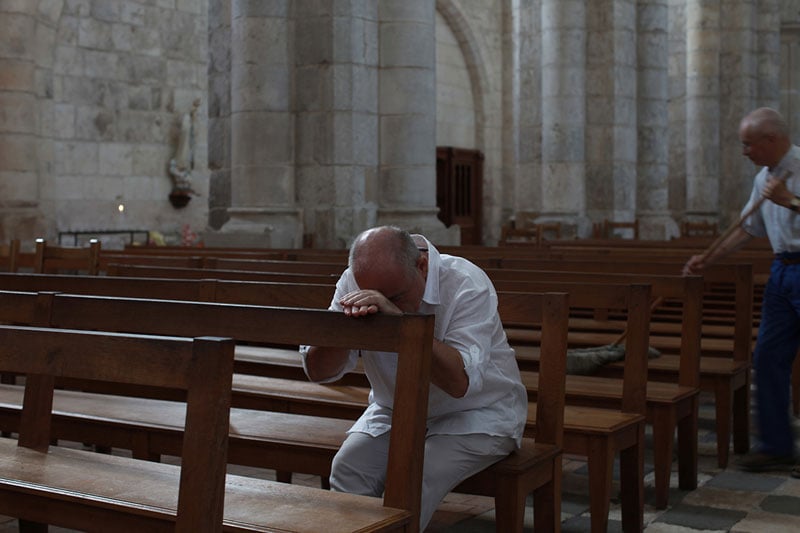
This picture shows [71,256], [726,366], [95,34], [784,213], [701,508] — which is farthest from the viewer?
[95,34]

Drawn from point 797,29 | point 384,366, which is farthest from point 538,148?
point 384,366

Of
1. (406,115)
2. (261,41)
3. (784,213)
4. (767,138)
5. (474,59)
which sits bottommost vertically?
(784,213)

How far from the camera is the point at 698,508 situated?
4.61 meters

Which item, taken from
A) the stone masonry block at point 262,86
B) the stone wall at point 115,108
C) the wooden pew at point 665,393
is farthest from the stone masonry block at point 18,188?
the wooden pew at point 665,393

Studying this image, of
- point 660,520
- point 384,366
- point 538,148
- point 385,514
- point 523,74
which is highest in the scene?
point 523,74

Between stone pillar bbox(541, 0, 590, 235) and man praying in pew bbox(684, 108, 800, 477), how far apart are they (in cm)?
1000

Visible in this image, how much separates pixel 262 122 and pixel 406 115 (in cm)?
137

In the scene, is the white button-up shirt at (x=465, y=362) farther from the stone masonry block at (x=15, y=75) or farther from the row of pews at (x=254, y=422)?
the stone masonry block at (x=15, y=75)

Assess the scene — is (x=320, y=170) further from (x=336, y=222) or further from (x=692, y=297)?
(x=692, y=297)

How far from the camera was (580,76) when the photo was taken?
50.9ft

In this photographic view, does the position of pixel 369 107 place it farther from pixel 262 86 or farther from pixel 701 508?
pixel 701 508

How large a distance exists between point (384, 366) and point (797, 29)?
21.8 m

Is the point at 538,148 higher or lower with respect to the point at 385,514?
higher

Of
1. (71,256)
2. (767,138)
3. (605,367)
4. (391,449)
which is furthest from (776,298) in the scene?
(71,256)
